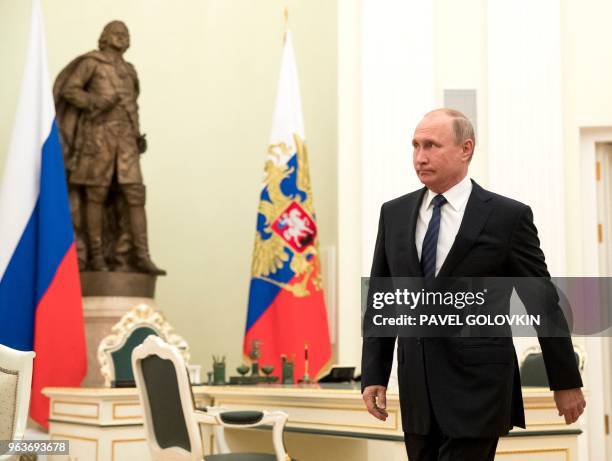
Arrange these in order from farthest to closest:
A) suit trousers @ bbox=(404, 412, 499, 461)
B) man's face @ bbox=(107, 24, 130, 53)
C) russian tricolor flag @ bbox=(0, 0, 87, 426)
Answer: man's face @ bbox=(107, 24, 130, 53)
russian tricolor flag @ bbox=(0, 0, 87, 426)
suit trousers @ bbox=(404, 412, 499, 461)

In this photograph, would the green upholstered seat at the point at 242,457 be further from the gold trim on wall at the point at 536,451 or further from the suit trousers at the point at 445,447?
the suit trousers at the point at 445,447

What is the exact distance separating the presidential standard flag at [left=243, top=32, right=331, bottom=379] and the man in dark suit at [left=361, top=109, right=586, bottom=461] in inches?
166

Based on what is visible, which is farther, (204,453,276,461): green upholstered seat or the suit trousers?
(204,453,276,461): green upholstered seat

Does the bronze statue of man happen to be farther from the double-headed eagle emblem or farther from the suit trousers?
Result: the suit trousers

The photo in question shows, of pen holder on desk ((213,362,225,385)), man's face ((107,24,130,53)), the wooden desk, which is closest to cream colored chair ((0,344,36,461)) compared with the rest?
the wooden desk

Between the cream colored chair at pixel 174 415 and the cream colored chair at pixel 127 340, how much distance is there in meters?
1.36

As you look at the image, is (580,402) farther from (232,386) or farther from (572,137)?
(572,137)

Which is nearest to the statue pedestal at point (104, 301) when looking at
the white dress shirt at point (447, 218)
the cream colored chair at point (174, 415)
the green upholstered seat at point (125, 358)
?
the green upholstered seat at point (125, 358)

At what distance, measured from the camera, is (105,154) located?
21.0 feet

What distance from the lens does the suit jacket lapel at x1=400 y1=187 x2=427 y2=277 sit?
93.4 inches

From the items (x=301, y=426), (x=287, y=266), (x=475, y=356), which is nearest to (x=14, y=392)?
(x=301, y=426)

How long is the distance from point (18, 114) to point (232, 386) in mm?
2704

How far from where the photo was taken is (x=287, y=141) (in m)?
7.02

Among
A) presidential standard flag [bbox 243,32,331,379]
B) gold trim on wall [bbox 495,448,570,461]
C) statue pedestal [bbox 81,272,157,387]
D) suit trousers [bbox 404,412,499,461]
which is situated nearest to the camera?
suit trousers [bbox 404,412,499,461]
